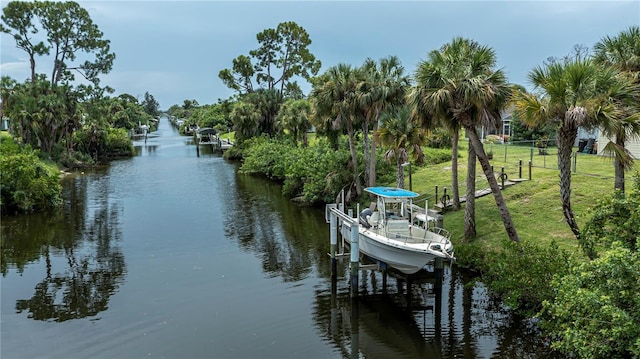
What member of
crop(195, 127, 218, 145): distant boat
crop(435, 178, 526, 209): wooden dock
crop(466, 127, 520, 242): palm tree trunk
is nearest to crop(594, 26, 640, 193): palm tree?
crop(466, 127, 520, 242): palm tree trunk

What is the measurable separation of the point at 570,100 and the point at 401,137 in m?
11.0

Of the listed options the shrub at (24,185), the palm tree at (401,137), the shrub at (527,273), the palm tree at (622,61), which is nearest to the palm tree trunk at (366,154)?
the palm tree at (401,137)

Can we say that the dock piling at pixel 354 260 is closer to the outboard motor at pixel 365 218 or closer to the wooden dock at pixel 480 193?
the outboard motor at pixel 365 218

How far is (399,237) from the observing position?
16.9 meters

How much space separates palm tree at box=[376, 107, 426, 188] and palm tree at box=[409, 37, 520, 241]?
258 inches

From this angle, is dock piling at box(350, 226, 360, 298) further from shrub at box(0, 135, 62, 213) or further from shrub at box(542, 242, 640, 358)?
shrub at box(0, 135, 62, 213)

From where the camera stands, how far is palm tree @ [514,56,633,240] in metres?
14.4

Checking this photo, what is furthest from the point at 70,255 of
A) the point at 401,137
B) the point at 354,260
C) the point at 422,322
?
the point at 401,137

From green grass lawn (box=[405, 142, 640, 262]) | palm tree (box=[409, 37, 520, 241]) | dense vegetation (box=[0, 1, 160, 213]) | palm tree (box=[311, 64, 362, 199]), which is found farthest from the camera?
dense vegetation (box=[0, 1, 160, 213])

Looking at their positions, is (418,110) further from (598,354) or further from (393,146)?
(598,354)

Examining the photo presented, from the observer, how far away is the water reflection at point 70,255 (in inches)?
642

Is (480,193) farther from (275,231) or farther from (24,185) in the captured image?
(24,185)

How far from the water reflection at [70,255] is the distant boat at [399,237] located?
944 cm

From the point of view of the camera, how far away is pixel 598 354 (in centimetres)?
973
